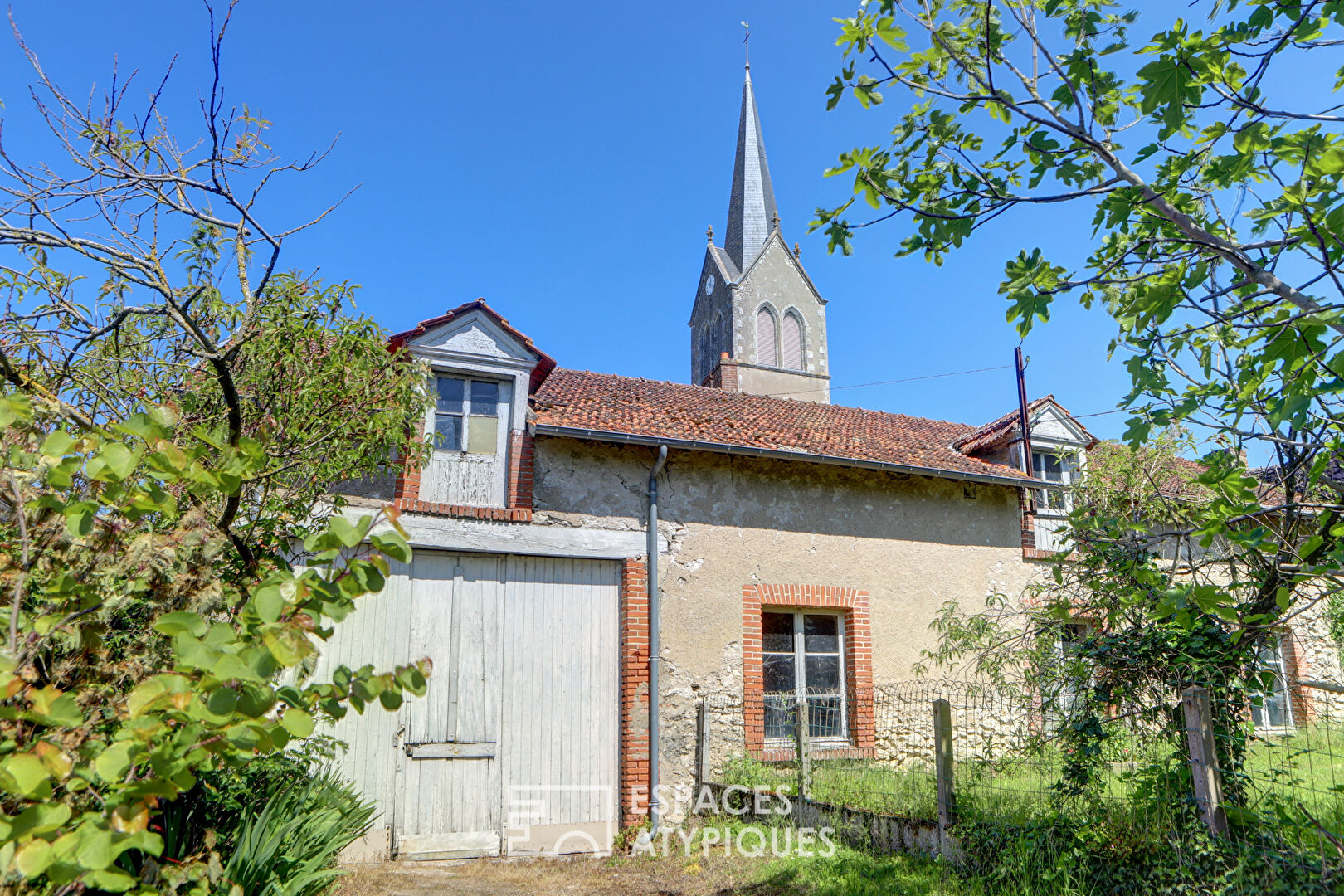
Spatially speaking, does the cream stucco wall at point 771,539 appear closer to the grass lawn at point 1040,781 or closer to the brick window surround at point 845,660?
the brick window surround at point 845,660

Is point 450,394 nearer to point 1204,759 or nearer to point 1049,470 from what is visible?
point 1204,759

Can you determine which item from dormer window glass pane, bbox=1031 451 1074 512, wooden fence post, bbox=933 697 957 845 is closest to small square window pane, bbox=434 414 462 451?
wooden fence post, bbox=933 697 957 845

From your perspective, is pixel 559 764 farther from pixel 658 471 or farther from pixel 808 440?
pixel 808 440

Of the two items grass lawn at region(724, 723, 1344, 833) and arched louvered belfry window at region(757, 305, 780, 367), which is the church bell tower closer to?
arched louvered belfry window at region(757, 305, 780, 367)

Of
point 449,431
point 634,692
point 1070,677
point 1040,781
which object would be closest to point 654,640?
point 634,692

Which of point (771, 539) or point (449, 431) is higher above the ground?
point (449, 431)

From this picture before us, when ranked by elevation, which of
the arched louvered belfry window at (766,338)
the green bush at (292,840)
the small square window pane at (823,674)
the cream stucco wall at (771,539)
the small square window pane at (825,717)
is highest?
the arched louvered belfry window at (766,338)

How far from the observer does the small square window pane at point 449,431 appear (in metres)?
8.38

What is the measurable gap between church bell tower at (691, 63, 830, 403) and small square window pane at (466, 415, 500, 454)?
14.3 m

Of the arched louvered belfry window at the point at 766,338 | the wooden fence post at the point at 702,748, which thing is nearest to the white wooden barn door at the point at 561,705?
the wooden fence post at the point at 702,748

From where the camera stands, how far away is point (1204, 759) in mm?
4402

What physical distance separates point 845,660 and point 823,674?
30cm

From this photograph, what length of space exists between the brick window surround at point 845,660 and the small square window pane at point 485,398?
132 inches

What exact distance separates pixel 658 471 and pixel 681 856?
372 centimetres
